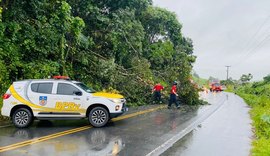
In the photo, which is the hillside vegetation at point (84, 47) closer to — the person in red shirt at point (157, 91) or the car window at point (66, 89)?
the person in red shirt at point (157, 91)

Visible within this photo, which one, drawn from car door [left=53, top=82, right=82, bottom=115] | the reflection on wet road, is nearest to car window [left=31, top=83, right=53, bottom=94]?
car door [left=53, top=82, right=82, bottom=115]

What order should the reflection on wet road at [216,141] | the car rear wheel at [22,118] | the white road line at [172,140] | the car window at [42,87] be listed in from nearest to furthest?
the white road line at [172,140] < the reflection on wet road at [216,141] < the car rear wheel at [22,118] < the car window at [42,87]

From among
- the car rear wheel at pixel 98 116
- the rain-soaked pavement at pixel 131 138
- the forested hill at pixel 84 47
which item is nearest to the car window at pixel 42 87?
the rain-soaked pavement at pixel 131 138

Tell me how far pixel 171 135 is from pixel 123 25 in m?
15.0

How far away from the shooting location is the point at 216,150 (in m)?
8.48

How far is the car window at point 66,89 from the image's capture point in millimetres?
11797

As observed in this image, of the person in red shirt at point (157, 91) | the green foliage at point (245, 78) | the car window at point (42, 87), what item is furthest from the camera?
the green foliage at point (245, 78)

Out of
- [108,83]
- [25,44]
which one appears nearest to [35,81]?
[25,44]

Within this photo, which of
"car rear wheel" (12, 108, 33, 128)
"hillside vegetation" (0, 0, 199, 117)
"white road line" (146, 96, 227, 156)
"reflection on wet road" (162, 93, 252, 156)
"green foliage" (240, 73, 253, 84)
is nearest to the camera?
"white road line" (146, 96, 227, 156)

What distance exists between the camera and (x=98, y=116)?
11836mm

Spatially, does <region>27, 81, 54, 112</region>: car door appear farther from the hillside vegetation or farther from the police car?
the hillside vegetation

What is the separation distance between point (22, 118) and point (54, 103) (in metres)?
1.35

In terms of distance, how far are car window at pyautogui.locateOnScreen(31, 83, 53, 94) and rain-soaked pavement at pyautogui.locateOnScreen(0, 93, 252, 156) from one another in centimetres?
141

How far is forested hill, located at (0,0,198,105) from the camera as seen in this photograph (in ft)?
51.4
